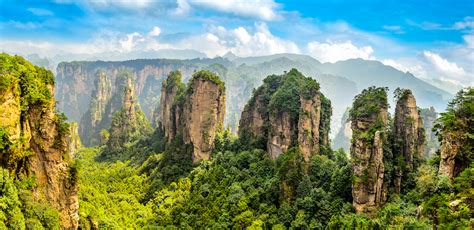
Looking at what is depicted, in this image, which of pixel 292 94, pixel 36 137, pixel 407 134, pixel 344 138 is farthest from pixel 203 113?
pixel 344 138

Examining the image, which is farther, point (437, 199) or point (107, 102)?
point (107, 102)

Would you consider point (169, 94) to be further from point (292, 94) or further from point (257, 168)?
point (257, 168)

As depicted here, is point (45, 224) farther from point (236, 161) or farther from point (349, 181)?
point (236, 161)

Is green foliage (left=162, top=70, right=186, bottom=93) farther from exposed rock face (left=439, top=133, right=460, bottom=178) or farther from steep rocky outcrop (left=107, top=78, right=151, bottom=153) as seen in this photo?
exposed rock face (left=439, top=133, right=460, bottom=178)

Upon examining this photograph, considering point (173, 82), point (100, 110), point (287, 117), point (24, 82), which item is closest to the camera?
point (24, 82)

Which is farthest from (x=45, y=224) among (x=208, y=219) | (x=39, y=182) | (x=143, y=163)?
(x=143, y=163)

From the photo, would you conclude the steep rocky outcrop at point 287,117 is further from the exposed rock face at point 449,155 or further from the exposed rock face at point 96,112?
the exposed rock face at point 96,112
